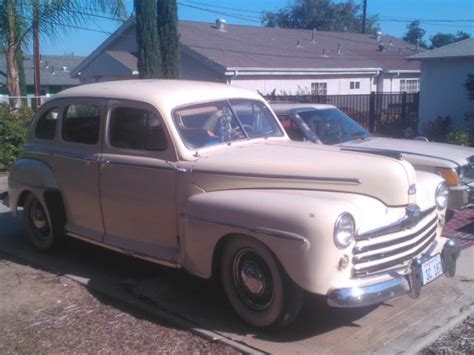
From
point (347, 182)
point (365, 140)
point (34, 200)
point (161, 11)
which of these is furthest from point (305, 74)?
point (347, 182)

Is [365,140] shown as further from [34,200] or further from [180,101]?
[34,200]

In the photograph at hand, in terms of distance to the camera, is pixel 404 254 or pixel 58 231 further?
pixel 58 231

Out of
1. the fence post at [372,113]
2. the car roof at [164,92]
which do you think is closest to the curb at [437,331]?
the car roof at [164,92]

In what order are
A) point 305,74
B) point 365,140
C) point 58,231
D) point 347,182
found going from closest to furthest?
point 347,182
point 58,231
point 365,140
point 305,74

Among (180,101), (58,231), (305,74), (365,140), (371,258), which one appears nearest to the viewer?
(371,258)

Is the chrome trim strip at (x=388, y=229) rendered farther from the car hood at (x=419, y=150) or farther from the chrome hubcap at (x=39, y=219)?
the chrome hubcap at (x=39, y=219)

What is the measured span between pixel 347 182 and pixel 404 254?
695 millimetres

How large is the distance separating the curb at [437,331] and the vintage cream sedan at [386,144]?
7.95 ft

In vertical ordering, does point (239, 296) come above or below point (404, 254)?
below

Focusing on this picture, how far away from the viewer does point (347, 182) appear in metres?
4.75

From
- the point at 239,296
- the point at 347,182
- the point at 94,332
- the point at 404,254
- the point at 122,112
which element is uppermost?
the point at 122,112

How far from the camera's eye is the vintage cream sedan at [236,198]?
14.2ft

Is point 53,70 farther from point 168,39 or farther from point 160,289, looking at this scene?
point 160,289

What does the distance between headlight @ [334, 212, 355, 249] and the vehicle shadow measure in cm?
70
